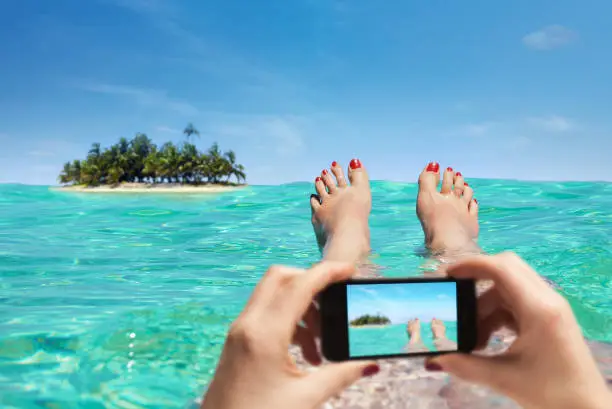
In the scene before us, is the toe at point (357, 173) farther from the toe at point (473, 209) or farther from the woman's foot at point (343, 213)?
the toe at point (473, 209)

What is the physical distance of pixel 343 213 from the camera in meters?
2.96

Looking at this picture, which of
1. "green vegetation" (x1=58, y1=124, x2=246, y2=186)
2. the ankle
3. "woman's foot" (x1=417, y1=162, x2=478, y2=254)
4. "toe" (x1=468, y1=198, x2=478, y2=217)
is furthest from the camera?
"green vegetation" (x1=58, y1=124, x2=246, y2=186)

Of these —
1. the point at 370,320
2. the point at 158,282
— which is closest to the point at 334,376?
the point at 370,320

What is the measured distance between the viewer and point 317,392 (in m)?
0.69

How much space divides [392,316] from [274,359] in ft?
0.71

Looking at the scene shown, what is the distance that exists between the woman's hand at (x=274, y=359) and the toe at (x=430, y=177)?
2649mm

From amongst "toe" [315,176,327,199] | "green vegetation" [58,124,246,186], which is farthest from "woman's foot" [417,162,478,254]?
"green vegetation" [58,124,246,186]

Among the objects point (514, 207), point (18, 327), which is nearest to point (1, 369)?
point (18, 327)

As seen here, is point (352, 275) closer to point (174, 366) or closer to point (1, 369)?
point (174, 366)

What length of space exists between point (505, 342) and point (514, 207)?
585 cm

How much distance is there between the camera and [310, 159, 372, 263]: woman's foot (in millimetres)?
2494

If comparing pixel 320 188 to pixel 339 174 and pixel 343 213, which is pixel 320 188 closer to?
pixel 339 174

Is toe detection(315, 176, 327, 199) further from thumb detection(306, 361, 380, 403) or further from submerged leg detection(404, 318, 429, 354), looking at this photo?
thumb detection(306, 361, 380, 403)

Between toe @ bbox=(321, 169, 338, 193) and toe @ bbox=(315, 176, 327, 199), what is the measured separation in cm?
3
